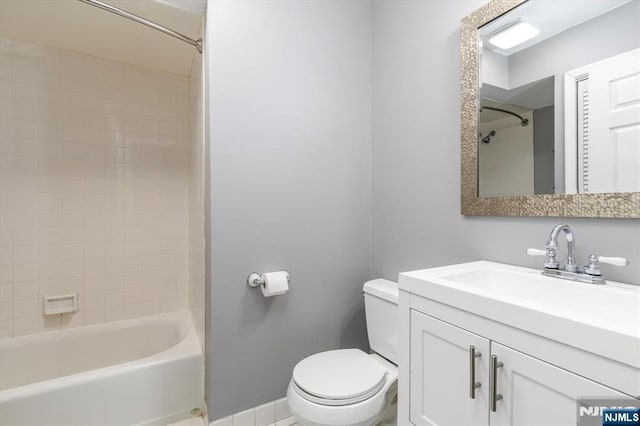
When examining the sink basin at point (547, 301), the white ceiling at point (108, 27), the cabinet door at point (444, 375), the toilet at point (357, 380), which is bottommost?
the toilet at point (357, 380)

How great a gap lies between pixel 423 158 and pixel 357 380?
108 centimetres

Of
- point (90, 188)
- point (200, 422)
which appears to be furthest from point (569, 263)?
point (90, 188)

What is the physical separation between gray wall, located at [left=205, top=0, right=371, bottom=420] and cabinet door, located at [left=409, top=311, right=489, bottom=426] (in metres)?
0.80

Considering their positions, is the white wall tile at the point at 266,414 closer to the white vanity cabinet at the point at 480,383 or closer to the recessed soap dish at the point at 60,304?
the white vanity cabinet at the point at 480,383

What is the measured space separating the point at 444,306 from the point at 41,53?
2818 millimetres

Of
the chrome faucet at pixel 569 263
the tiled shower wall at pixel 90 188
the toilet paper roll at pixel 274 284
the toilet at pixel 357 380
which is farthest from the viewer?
the tiled shower wall at pixel 90 188

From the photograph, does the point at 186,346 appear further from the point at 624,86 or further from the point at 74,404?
the point at 624,86

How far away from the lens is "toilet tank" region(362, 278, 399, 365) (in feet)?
4.77

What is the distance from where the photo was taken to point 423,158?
1.54 metres

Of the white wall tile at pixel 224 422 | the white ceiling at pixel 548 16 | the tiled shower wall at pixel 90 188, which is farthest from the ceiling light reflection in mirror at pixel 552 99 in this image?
the tiled shower wall at pixel 90 188

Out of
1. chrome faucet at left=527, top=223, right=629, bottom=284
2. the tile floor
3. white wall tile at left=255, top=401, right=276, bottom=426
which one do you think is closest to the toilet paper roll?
white wall tile at left=255, top=401, right=276, bottom=426

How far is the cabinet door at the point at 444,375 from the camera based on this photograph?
0.79 meters

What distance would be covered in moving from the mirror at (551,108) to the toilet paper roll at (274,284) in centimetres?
90

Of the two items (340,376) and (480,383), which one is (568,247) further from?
(340,376)
